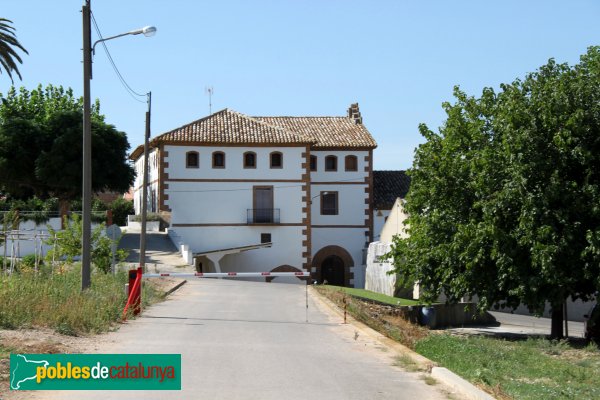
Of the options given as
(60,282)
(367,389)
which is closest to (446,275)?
(60,282)

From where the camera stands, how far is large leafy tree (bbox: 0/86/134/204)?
48969mm

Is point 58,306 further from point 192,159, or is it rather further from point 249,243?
point 192,159

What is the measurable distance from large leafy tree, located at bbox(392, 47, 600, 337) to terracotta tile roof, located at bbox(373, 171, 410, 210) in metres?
31.4

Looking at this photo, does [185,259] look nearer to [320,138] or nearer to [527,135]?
[320,138]

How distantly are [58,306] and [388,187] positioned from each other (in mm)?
44468

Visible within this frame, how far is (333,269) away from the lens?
54.8 m

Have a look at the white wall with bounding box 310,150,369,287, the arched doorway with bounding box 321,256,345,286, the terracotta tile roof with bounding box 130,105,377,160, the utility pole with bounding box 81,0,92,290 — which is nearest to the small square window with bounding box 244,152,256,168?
the terracotta tile roof with bounding box 130,105,377,160

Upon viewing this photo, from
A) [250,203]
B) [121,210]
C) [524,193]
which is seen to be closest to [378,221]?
[250,203]

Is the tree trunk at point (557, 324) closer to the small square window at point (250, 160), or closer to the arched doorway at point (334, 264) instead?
the arched doorway at point (334, 264)

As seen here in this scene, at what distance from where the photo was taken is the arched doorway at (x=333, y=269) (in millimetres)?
54750

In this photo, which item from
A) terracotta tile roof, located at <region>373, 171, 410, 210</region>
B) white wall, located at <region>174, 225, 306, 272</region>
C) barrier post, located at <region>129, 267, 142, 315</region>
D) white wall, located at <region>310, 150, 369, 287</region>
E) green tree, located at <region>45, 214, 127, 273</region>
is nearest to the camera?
barrier post, located at <region>129, 267, 142, 315</region>

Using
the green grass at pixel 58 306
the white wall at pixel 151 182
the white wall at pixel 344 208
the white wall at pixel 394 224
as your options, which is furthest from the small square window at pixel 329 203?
the green grass at pixel 58 306

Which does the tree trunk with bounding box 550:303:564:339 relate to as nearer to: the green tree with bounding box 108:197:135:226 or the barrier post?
the barrier post

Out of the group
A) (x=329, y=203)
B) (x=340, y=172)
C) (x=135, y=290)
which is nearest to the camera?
(x=135, y=290)
